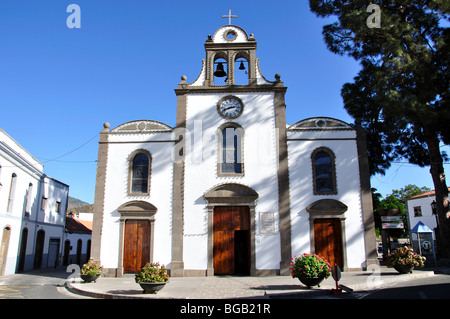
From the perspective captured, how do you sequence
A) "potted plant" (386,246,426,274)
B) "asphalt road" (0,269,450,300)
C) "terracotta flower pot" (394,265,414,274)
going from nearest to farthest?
"asphalt road" (0,269,450,300) < "potted plant" (386,246,426,274) < "terracotta flower pot" (394,265,414,274)

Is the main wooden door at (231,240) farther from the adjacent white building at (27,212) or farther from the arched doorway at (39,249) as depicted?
the arched doorway at (39,249)

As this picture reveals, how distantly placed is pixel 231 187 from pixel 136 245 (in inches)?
229

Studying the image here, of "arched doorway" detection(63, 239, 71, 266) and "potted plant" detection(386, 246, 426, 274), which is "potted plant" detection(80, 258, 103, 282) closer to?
"potted plant" detection(386, 246, 426, 274)

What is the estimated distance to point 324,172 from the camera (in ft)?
60.0

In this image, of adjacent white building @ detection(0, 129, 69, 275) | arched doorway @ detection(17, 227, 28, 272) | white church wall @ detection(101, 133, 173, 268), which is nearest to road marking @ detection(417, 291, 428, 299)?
white church wall @ detection(101, 133, 173, 268)

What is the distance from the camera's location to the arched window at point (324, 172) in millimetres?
18000

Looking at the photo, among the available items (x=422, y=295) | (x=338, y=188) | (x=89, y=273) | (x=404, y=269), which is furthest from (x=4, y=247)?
(x=404, y=269)

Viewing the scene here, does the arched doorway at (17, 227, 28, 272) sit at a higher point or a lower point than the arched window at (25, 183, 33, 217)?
lower

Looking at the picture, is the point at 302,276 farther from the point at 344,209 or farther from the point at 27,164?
the point at 27,164

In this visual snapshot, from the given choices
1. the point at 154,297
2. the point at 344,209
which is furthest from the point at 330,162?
the point at 154,297

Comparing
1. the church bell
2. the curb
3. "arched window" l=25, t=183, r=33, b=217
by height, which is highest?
the church bell

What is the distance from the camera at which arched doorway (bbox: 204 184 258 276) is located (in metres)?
17.4

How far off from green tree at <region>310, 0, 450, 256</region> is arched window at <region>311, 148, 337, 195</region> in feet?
13.2

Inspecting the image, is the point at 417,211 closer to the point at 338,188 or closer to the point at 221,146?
the point at 338,188
